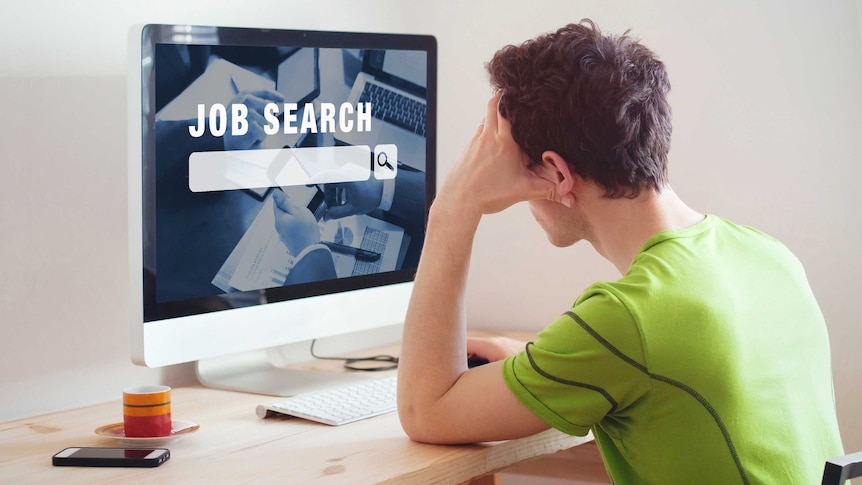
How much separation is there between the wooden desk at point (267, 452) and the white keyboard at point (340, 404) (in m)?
0.02

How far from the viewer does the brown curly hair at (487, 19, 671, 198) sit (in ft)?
4.31

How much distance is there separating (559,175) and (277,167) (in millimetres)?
553

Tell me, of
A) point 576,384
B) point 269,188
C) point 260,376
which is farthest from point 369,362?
point 576,384

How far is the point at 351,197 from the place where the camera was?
6.04 feet

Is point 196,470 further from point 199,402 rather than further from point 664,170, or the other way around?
point 664,170

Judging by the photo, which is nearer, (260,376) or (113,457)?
(113,457)

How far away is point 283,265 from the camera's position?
1.75 m

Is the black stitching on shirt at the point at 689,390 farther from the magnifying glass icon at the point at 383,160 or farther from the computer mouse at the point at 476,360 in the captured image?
the magnifying glass icon at the point at 383,160

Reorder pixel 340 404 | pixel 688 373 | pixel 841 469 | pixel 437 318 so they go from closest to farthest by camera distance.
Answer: pixel 841 469
pixel 688 373
pixel 437 318
pixel 340 404

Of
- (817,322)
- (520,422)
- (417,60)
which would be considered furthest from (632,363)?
(417,60)

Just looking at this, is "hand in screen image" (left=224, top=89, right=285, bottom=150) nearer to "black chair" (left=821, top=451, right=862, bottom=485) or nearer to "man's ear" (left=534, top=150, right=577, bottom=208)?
"man's ear" (left=534, top=150, right=577, bottom=208)

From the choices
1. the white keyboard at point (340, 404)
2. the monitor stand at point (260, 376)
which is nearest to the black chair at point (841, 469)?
the white keyboard at point (340, 404)

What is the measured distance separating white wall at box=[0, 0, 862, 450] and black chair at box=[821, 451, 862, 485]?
3.48 ft

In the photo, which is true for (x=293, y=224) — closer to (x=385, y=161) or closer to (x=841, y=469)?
(x=385, y=161)
